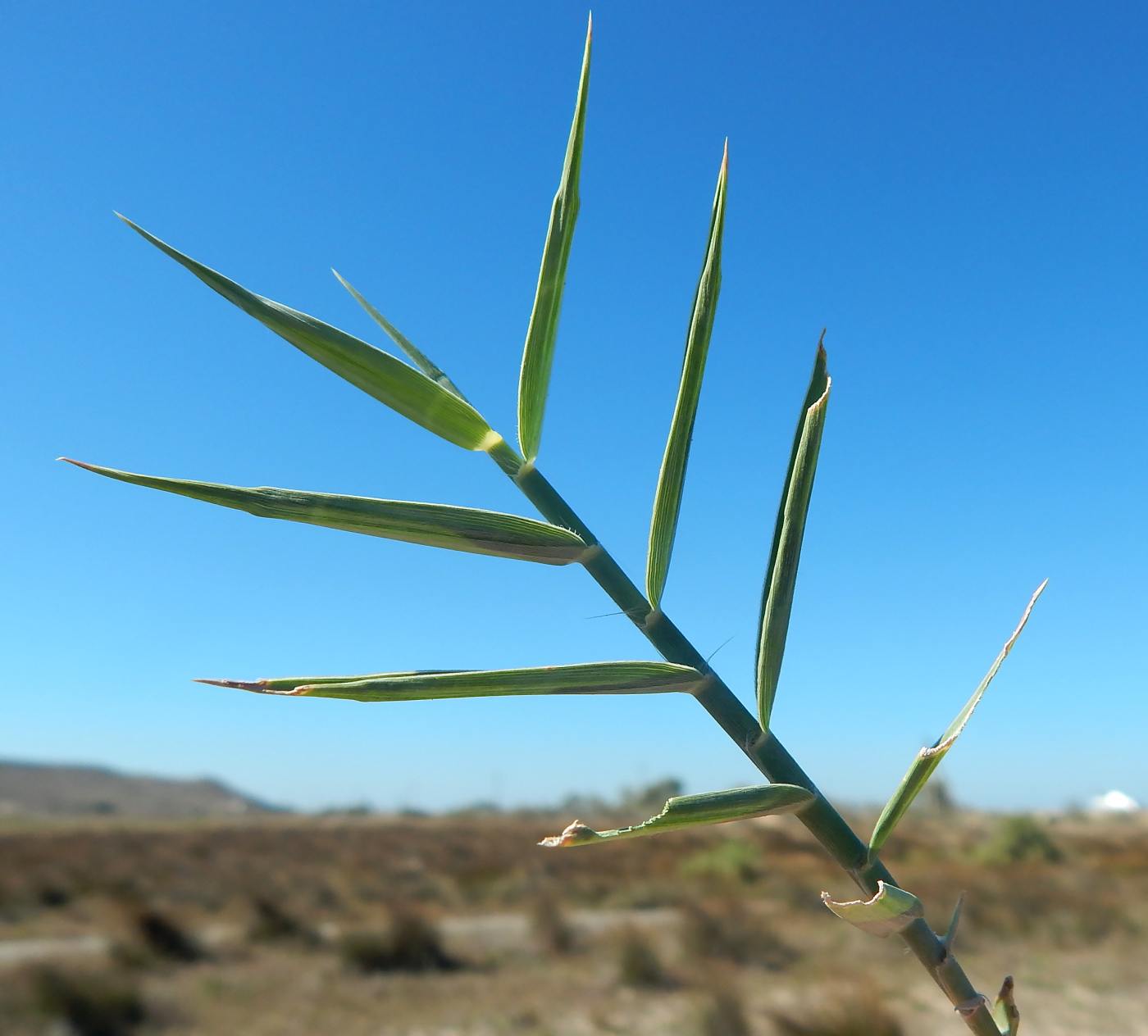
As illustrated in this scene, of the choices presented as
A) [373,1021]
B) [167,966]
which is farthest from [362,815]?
[373,1021]

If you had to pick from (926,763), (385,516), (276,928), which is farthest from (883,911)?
(276,928)

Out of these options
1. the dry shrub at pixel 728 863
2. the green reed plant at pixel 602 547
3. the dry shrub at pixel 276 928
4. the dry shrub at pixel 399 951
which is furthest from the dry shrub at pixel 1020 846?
the green reed plant at pixel 602 547

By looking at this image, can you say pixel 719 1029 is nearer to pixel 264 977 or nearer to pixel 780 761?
pixel 264 977

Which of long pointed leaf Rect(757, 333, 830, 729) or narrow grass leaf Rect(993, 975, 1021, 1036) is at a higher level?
long pointed leaf Rect(757, 333, 830, 729)

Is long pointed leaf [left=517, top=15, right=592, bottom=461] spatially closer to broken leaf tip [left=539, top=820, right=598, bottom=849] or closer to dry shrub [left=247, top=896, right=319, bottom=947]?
broken leaf tip [left=539, top=820, right=598, bottom=849]

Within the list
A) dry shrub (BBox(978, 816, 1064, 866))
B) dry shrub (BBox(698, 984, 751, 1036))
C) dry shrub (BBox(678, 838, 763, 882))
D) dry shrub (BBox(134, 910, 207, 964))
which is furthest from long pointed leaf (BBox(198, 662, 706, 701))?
dry shrub (BBox(978, 816, 1064, 866))

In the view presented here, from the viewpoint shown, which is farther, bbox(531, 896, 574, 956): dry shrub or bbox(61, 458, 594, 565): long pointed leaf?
bbox(531, 896, 574, 956): dry shrub
